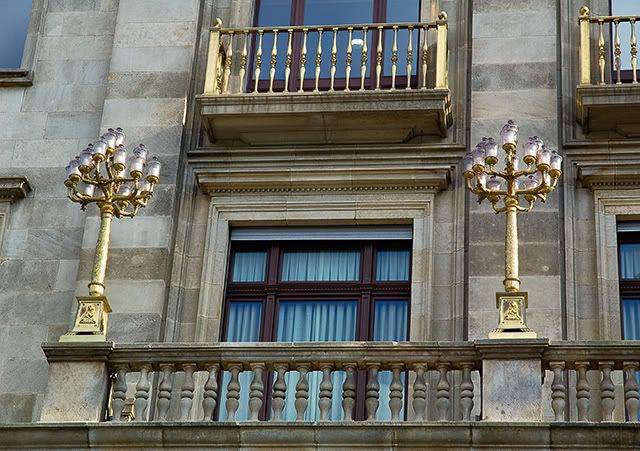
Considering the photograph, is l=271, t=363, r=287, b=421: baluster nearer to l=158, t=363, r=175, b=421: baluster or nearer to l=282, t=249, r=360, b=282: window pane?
l=158, t=363, r=175, b=421: baluster

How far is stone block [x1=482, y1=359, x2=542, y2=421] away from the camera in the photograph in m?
18.0

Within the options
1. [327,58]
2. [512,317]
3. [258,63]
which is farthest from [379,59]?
[512,317]

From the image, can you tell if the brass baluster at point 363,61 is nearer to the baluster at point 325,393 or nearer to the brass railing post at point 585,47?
the brass railing post at point 585,47

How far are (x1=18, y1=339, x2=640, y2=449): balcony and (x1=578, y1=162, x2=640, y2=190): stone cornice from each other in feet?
10.1

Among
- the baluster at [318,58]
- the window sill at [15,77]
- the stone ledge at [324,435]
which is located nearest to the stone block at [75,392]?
the stone ledge at [324,435]

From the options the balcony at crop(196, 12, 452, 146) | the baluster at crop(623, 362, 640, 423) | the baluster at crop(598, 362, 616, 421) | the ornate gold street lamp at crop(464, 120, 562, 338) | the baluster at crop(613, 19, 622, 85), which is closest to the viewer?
the baluster at crop(623, 362, 640, 423)

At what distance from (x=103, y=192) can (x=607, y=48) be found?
24.8 feet

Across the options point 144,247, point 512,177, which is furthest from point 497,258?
point 144,247

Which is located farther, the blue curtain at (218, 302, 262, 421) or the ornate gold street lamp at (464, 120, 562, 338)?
the blue curtain at (218, 302, 262, 421)

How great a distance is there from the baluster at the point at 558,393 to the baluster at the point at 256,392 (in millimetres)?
3275

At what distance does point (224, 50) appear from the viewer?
929 inches

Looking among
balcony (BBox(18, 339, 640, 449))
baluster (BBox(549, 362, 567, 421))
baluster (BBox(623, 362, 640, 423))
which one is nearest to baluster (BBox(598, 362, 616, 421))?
balcony (BBox(18, 339, 640, 449))

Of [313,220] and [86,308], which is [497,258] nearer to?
[313,220]

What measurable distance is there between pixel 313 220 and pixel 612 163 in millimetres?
4025
